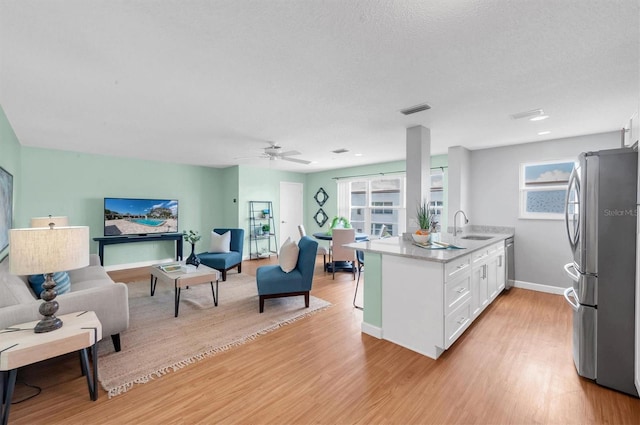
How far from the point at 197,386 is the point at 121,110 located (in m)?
2.87

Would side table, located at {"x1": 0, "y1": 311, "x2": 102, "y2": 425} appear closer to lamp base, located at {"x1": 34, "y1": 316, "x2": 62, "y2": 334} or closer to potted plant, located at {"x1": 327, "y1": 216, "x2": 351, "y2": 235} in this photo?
lamp base, located at {"x1": 34, "y1": 316, "x2": 62, "y2": 334}

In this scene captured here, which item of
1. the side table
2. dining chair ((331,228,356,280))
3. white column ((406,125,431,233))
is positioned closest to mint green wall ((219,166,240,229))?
dining chair ((331,228,356,280))

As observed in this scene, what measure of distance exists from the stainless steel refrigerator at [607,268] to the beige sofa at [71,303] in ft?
12.8

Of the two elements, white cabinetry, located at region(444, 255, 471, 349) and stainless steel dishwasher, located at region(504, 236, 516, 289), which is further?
stainless steel dishwasher, located at region(504, 236, 516, 289)

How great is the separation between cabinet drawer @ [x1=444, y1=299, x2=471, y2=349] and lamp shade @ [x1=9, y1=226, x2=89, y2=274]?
2912 millimetres

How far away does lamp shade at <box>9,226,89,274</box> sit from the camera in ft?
5.43

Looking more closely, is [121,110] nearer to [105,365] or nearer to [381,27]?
[105,365]

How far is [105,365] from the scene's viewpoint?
2.23 metres

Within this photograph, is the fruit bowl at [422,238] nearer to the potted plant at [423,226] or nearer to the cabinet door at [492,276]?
the potted plant at [423,226]

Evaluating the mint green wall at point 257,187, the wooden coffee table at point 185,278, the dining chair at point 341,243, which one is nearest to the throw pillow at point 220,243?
the wooden coffee table at point 185,278

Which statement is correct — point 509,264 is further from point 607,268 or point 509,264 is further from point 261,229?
point 261,229

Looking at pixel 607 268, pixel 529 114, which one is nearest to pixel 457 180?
pixel 529 114

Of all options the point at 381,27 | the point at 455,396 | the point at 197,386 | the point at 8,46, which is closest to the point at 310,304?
the point at 197,386

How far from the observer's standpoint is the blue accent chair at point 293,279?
11.1 ft
